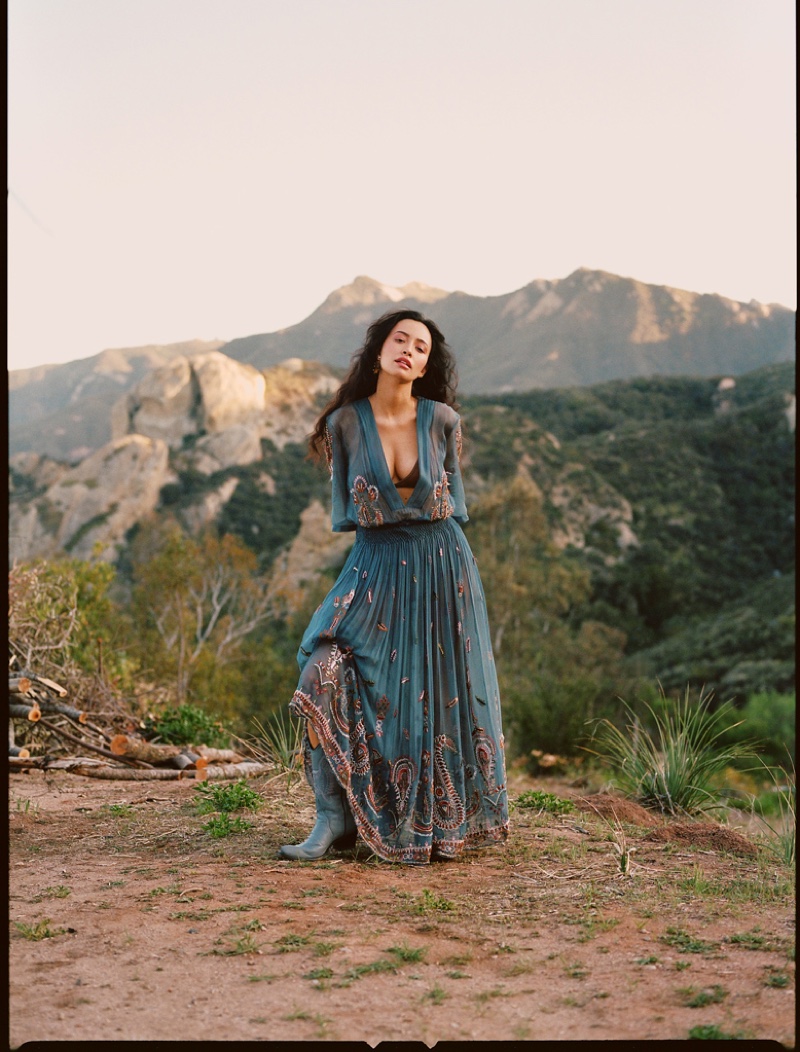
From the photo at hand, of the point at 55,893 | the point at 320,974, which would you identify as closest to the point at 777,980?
the point at 320,974

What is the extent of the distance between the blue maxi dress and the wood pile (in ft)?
7.58

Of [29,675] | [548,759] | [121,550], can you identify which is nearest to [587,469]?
[121,550]

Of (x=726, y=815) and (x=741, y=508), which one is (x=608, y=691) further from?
(x=741, y=508)

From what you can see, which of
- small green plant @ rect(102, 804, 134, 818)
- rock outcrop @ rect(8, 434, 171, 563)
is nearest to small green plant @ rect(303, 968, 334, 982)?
small green plant @ rect(102, 804, 134, 818)

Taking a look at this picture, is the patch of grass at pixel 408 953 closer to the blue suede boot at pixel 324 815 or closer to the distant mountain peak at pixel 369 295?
the blue suede boot at pixel 324 815

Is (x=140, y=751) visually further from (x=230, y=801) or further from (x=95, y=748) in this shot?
(x=230, y=801)

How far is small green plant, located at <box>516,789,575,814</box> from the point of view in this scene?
16.2ft

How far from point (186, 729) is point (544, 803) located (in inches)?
115

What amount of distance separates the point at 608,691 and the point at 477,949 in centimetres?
1757

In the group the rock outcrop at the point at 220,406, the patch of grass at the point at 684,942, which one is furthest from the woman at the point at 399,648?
the rock outcrop at the point at 220,406

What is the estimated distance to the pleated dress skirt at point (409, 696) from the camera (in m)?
3.79

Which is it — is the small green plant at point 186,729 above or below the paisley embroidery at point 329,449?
below

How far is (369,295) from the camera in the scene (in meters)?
69.6

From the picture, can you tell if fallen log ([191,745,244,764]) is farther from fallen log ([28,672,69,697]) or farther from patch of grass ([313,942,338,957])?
patch of grass ([313,942,338,957])
